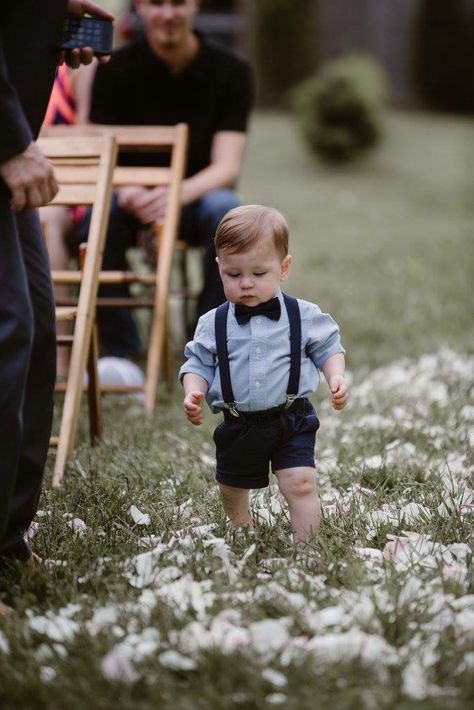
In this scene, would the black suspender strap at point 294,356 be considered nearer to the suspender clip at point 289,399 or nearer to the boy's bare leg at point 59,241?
the suspender clip at point 289,399

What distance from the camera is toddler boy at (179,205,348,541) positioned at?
117 inches

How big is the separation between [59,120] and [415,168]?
11882 millimetres

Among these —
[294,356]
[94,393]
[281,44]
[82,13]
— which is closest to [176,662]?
[294,356]

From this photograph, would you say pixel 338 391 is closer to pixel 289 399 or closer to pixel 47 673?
pixel 289 399

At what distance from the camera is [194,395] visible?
296cm

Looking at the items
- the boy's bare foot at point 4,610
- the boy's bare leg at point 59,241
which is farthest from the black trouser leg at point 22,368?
the boy's bare leg at point 59,241

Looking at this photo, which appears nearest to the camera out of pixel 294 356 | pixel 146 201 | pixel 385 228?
pixel 294 356

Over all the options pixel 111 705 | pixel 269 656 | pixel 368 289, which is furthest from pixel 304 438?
pixel 368 289

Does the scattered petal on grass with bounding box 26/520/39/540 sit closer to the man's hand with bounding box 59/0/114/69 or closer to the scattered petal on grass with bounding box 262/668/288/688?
the scattered petal on grass with bounding box 262/668/288/688

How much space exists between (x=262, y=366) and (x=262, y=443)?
223 mm

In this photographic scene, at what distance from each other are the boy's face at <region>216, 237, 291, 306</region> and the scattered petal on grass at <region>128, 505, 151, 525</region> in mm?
738

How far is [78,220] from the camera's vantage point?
5879mm

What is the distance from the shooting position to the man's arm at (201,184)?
5.82m

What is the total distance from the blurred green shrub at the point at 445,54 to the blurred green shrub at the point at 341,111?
18.9 ft
